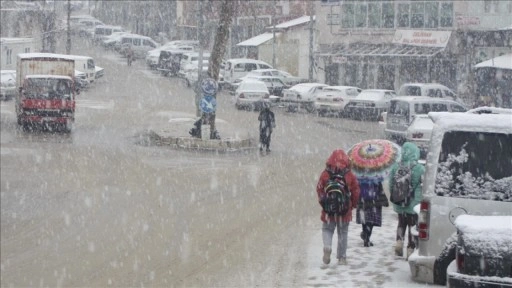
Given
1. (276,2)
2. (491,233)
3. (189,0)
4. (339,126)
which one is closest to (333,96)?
(339,126)

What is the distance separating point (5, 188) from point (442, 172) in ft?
35.8

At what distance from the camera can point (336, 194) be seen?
10.4m

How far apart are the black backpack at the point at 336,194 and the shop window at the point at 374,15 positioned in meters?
36.5

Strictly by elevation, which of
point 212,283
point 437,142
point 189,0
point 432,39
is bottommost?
point 212,283

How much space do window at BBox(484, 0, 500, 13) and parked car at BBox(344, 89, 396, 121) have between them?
26.5 ft

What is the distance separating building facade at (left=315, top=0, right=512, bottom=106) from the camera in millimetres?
40594

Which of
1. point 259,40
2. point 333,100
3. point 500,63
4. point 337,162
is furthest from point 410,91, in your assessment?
point 337,162

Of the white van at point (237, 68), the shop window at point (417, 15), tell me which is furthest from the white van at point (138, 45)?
the shop window at point (417, 15)

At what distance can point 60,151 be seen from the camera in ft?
74.4

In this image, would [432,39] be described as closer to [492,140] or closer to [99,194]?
[99,194]

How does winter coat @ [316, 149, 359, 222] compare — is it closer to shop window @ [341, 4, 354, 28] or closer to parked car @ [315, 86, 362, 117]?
parked car @ [315, 86, 362, 117]

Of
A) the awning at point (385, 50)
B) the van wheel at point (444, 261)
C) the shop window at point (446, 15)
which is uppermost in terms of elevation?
the shop window at point (446, 15)

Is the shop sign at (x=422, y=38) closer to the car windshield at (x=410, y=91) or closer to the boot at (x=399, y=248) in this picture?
the car windshield at (x=410, y=91)

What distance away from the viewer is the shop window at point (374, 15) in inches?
1810
